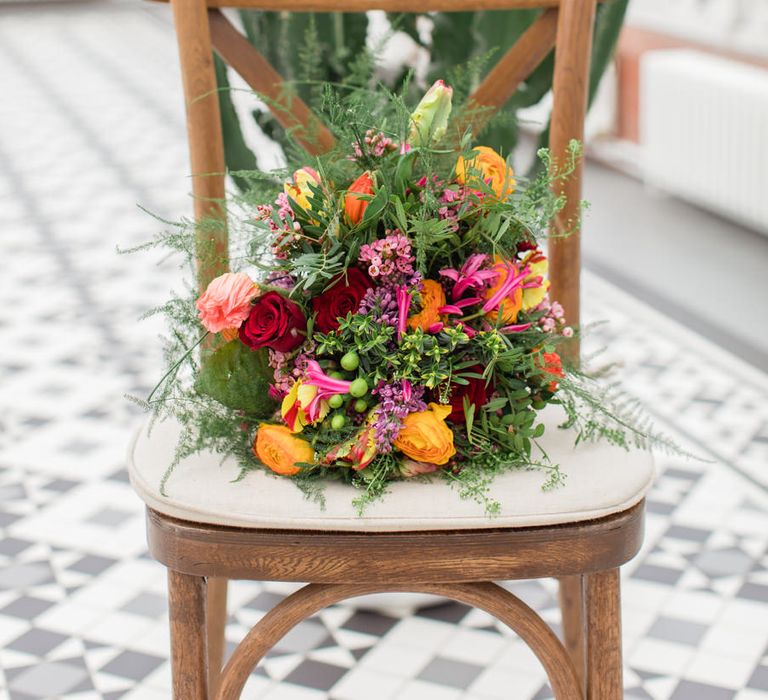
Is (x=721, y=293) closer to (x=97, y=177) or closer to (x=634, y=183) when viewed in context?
(x=634, y=183)

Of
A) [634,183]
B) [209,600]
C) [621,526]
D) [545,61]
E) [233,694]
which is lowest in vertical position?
[634,183]

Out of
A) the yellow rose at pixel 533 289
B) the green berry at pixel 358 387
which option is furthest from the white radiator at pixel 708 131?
the green berry at pixel 358 387

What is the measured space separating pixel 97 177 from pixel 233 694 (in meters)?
3.70

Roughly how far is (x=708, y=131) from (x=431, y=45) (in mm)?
2191

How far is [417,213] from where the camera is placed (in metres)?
1.18

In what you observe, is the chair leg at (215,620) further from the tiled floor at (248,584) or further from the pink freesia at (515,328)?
the pink freesia at (515,328)

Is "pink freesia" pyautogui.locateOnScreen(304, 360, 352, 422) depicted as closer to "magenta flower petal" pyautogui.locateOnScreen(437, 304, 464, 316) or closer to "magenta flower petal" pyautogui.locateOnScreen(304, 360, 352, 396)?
"magenta flower petal" pyautogui.locateOnScreen(304, 360, 352, 396)

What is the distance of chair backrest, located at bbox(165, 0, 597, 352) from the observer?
143cm

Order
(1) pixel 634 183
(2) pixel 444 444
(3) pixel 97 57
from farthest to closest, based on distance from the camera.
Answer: (3) pixel 97 57 → (1) pixel 634 183 → (2) pixel 444 444

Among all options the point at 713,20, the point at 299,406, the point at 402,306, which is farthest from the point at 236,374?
the point at 713,20

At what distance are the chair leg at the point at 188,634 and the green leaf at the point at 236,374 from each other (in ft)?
0.64

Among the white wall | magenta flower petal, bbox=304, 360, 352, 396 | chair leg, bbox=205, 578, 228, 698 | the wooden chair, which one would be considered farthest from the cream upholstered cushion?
the white wall

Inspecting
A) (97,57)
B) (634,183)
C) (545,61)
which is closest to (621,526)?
(545,61)

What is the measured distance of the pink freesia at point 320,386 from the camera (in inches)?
45.5
